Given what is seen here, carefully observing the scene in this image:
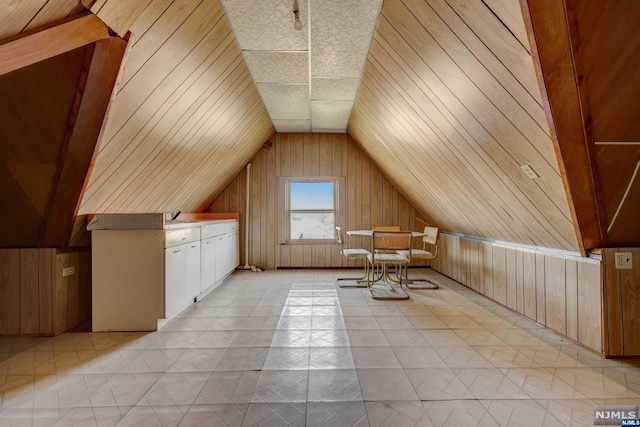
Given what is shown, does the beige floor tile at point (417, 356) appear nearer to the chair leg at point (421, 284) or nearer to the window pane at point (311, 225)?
the chair leg at point (421, 284)

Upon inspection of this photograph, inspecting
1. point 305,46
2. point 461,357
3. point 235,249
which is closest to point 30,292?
point 235,249

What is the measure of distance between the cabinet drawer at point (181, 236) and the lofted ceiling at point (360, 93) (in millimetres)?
557

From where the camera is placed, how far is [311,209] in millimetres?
5379

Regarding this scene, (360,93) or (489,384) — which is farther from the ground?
(360,93)

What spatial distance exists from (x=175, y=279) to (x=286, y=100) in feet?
8.15

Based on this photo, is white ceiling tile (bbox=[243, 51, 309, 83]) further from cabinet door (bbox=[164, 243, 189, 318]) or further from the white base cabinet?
cabinet door (bbox=[164, 243, 189, 318])

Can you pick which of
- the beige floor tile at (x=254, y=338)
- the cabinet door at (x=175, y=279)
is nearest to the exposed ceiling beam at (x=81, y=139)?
the cabinet door at (x=175, y=279)

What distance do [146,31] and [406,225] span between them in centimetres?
466

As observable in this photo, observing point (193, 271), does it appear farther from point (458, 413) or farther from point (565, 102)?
point (565, 102)

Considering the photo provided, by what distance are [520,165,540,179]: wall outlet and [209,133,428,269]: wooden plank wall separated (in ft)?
10.9

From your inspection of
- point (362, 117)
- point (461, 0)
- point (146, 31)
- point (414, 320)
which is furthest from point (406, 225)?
point (146, 31)

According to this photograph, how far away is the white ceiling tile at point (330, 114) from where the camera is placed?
155 inches

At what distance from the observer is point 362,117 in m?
3.97

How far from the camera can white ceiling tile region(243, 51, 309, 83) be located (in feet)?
8.77
